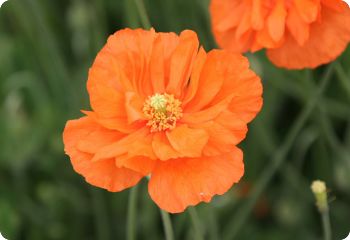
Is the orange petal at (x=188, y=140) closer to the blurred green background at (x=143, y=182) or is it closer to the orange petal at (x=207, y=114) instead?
the orange petal at (x=207, y=114)

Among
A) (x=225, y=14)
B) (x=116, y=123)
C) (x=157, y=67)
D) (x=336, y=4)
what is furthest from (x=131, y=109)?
(x=336, y=4)

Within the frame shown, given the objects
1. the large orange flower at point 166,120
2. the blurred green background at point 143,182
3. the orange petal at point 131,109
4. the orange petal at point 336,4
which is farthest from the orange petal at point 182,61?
the blurred green background at point 143,182

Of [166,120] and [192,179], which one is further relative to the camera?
[166,120]

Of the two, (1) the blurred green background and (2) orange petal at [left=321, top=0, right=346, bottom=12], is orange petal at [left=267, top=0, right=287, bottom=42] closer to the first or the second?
(2) orange petal at [left=321, top=0, right=346, bottom=12]

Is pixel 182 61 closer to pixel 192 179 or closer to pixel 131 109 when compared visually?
pixel 131 109

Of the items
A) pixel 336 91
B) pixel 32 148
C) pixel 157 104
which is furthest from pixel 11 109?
pixel 336 91

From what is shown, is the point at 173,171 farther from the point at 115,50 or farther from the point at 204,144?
the point at 115,50
